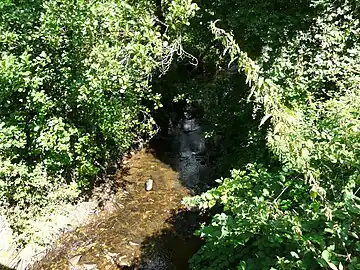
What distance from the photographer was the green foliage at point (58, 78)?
4762mm

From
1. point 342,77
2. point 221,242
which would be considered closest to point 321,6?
point 342,77

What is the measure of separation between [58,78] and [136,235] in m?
2.65

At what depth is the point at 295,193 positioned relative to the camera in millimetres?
2762

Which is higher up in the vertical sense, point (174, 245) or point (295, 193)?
point (295, 193)

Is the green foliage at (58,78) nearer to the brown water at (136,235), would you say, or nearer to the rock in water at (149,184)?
the brown water at (136,235)

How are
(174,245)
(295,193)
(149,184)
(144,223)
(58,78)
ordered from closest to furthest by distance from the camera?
(295,193) → (58,78) → (174,245) → (144,223) → (149,184)

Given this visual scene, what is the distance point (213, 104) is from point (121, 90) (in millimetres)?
1637

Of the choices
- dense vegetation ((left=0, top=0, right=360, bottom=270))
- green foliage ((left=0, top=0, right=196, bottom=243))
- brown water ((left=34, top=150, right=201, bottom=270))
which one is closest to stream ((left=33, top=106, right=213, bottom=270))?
brown water ((left=34, top=150, right=201, bottom=270))

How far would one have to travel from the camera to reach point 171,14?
5027 millimetres

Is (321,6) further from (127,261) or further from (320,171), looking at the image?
(127,261)

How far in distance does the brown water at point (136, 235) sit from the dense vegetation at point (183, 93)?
2.05 ft

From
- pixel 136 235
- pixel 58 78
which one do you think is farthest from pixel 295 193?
pixel 58 78

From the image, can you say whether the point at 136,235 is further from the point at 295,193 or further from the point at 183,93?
the point at 295,193

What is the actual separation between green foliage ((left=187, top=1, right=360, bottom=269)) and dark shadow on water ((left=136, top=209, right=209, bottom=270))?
1813 mm
